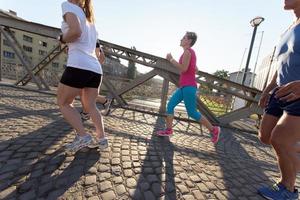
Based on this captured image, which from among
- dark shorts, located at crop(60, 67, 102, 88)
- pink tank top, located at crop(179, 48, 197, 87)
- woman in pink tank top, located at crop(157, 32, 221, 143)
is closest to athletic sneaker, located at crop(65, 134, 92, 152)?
dark shorts, located at crop(60, 67, 102, 88)

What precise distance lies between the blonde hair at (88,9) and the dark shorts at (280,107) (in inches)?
87.8

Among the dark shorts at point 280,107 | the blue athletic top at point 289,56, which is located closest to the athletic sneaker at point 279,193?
the dark shorts at point 280,107

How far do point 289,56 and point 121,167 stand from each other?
78.3 inches

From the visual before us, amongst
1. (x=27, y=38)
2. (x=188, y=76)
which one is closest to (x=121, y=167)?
(x=188, y=76)

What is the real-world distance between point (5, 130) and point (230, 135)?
448 centimetres

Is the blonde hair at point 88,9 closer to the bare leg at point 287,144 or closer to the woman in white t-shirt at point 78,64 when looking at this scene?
the woman in white t-shirt at point 78,64

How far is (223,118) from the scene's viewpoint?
5.84 m

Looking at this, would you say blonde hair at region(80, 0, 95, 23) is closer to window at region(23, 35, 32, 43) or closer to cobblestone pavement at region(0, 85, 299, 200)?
cobblestone pavement at region(0, 85, 299, 200)

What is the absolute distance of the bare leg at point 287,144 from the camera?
1.82 meters

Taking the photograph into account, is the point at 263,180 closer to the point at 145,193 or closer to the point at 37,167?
the point at 145,193

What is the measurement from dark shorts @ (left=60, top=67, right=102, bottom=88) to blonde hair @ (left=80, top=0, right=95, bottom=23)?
0.68m

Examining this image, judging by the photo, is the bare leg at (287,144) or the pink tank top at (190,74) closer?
the bare leg at (287,144)

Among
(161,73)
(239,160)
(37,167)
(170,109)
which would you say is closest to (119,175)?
(37,167)

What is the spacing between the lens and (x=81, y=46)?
Answer: 2336 mm
